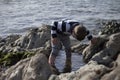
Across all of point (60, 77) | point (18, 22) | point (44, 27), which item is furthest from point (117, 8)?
point (60, 77)

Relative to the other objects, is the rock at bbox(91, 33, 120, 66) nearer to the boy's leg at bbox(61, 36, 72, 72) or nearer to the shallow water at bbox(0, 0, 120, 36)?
the boy's leg at bbox(61, 36, 72, 72)

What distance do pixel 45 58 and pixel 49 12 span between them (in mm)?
19366

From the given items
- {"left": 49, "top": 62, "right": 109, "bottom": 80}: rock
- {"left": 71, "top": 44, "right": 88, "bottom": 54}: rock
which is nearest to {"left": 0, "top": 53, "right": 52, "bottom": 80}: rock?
{"left": 49, "top": 62, "right": 109, "bottom": 80}: rock

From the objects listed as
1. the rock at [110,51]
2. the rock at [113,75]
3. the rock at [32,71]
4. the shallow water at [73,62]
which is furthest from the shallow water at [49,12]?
the rock at [113,75]

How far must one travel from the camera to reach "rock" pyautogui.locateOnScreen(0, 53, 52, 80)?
414 inches

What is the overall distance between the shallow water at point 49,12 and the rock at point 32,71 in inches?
468

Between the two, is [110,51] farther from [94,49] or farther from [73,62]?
[73,62]

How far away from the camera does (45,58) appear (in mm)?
10930

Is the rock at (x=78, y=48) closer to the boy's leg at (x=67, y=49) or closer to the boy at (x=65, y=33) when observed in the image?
the boy's leg at (x=67, y=49)

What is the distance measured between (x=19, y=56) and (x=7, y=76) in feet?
14.1

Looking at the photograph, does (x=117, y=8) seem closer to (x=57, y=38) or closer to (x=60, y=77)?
(x=57, y=38)

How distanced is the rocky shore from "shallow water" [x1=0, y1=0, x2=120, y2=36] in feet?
15.4

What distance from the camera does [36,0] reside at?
37.8 metres

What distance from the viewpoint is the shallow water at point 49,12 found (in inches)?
997
